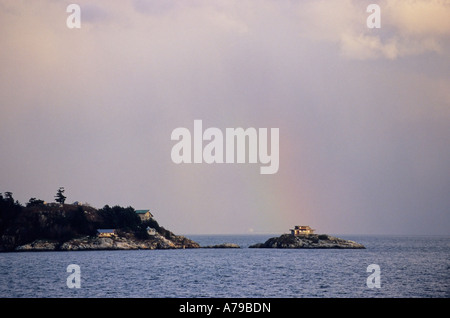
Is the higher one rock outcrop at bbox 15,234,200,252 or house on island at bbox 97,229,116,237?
house on island at bbox 97,229,116,237

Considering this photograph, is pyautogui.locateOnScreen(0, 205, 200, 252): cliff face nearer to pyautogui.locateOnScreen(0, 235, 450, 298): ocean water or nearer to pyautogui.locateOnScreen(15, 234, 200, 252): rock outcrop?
pyautogui.locateOnScreen(15, 234, 200, 252): rock outcrop

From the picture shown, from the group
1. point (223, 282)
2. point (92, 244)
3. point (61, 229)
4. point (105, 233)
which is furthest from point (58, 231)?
point (223, 282)

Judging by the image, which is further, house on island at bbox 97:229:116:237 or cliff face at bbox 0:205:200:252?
house on island at bbox 97:229:116:237

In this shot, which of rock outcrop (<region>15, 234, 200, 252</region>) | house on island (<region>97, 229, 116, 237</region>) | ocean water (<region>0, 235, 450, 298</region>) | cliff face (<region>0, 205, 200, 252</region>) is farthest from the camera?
house on island (<region>97, 229, 116, 237</region>)

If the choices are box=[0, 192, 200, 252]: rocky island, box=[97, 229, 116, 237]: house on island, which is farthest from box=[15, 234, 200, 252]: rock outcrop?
box=[97, 229, 116, 237]: house on island

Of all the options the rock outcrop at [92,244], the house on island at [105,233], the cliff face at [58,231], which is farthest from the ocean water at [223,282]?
the house on island at [105,233]

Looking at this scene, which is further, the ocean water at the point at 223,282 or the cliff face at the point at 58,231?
the cliff face at the point at 58,231

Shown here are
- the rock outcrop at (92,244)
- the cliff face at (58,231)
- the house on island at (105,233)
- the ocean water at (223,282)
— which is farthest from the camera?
the house on island at (105,233)

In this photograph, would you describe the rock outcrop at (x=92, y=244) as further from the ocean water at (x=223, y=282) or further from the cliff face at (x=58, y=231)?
the ocean water at (x=223, y=282)
